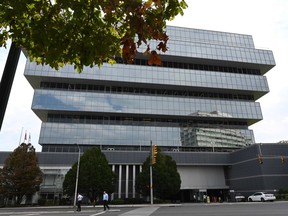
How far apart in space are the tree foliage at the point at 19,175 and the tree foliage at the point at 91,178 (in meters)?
4.81

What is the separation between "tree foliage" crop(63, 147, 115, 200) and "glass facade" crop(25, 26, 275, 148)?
14687 mm

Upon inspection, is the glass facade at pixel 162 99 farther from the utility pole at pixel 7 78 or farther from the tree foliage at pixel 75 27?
the utility pole at pixel 7 78

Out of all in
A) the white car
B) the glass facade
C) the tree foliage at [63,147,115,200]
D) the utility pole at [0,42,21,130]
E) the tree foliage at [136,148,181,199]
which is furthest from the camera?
the glass facade

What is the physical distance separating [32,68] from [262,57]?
180ft

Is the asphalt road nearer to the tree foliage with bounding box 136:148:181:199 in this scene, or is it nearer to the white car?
the white car

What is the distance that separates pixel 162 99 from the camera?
2366 inches

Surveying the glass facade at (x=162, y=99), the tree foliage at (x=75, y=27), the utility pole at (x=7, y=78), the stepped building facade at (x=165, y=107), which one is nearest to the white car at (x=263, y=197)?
the stepped building facade at (x=165, y=107)

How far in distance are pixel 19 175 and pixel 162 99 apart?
33.1 meters

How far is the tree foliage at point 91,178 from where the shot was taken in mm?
38875

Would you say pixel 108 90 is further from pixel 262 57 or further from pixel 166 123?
pixel 262 57

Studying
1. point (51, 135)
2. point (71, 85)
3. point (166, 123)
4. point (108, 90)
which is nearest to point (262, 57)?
point (166, 123)

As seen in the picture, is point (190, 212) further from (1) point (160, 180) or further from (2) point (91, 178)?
(2) point (91, 178)

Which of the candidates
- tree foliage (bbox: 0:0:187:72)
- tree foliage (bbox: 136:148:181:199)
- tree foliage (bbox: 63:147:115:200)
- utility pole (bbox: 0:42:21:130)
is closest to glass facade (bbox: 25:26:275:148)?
tree foliage (bbox: 136:148:181:199)

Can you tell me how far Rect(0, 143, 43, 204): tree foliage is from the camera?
38188 mm
